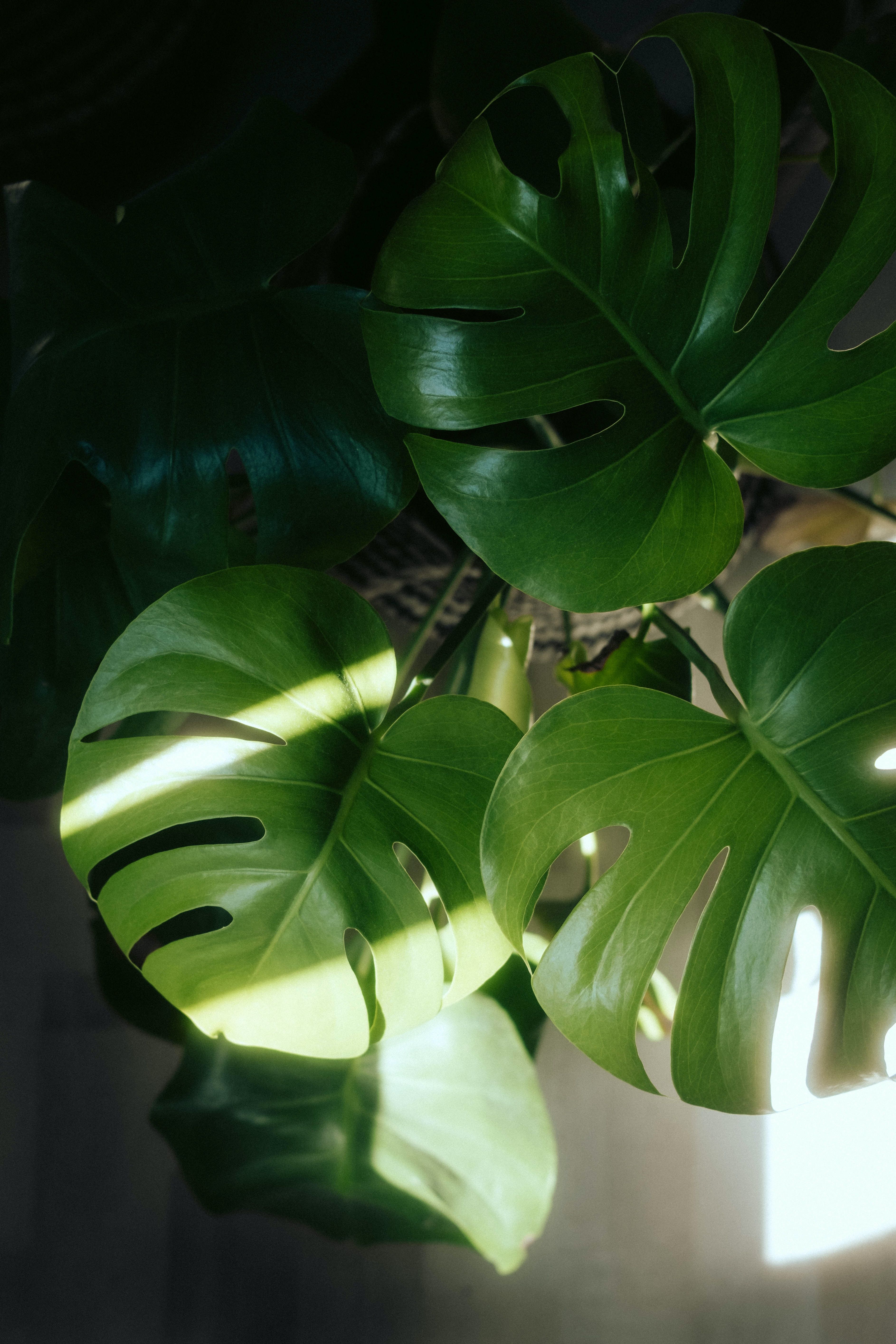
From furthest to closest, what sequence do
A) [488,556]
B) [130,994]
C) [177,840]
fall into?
1. [130,994]
2. [177,840]
3. [488,556]

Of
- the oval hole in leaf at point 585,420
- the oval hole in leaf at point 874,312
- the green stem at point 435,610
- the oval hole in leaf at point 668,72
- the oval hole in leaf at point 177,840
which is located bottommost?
the oval hole in leaf at point 177,840

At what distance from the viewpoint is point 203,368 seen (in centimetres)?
60

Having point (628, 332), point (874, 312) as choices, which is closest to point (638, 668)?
point (628, 332)

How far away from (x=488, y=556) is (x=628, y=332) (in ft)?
0.58

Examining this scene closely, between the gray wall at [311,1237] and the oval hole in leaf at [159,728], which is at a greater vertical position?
the oval hole in leaf at [159,728]

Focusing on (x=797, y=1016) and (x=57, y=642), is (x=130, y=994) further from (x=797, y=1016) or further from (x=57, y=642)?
(x=797, y=1016)

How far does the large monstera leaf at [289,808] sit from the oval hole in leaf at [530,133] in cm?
49

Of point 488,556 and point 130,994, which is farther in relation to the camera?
point 130,994

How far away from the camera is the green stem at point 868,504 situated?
859 millimetres

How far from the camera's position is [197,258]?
0.62 meters

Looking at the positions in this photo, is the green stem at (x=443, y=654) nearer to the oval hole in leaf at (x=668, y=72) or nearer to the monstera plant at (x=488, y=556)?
the monstera plant at (x=488, y=556)

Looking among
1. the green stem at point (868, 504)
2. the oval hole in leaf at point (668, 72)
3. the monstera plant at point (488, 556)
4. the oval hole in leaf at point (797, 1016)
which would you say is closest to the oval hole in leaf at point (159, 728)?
the monstera plant at point (488, 556)

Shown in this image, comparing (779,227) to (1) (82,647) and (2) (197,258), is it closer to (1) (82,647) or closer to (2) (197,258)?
(2) (197,258)

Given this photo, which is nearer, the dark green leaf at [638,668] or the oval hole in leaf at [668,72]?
the dark green leaf at [638,668]
